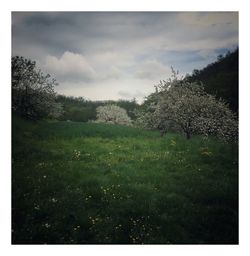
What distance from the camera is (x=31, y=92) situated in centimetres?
1145

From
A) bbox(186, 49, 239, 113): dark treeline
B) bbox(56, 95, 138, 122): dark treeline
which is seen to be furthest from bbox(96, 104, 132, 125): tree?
bbox(186, 49, 239, 113): dark treeline

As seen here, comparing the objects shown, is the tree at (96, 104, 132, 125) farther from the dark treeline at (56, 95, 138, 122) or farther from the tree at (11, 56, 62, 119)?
the tree at (11, 56, 62, 119)

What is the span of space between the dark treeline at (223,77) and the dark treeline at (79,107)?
3.81m

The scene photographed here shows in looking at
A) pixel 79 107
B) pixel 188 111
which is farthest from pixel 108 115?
pixel 188 111

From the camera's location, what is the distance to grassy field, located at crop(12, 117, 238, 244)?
7.88m

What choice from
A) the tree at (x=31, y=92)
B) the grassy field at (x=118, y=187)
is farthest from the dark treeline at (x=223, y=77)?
the tree at (x=31, y=92)

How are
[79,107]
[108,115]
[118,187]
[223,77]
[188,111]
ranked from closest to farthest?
[118,187] → [223,77] → [79,107] → [188,111] → [108,115]

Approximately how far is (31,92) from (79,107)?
2.26m

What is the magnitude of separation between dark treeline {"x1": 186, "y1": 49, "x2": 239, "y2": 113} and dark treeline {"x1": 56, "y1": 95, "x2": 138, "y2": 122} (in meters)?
3.81

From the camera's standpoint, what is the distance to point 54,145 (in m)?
11.0

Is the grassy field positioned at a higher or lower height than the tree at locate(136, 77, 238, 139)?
lower

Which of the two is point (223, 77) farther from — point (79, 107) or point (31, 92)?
point (31, 92)
